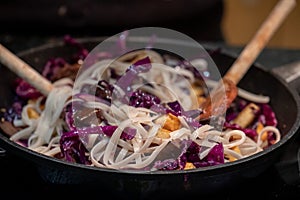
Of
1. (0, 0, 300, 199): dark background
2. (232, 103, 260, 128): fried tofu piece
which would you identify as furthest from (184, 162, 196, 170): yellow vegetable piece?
(0, 0, 300, 199): dark background

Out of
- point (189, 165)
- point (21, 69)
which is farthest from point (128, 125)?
point (21, 69)

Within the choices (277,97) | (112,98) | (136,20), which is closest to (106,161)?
(112,98)

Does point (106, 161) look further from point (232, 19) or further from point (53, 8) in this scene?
point (232, 19)

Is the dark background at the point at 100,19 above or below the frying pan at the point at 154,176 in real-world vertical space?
above

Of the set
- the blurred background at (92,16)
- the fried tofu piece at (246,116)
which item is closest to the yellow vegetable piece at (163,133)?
the fried tofu piece at (246,116)

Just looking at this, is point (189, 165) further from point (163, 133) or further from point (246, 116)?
point (246, 116)

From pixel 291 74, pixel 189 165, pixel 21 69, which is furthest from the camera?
pixel 291 74

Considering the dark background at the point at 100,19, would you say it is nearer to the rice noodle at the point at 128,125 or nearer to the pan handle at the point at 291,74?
the pan handle at the point at 291,74
